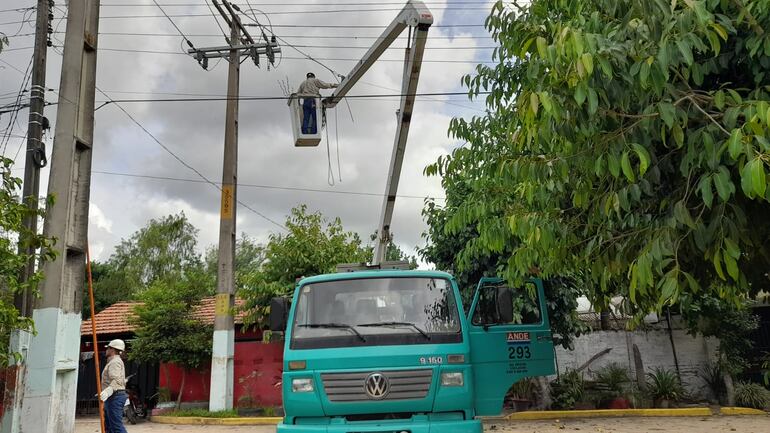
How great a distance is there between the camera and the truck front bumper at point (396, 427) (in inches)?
205

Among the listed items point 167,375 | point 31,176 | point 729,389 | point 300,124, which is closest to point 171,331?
point 167,375

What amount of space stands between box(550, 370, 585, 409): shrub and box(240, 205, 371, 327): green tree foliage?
223 inches

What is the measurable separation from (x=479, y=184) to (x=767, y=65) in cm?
311

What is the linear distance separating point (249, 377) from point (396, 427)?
1125 cm

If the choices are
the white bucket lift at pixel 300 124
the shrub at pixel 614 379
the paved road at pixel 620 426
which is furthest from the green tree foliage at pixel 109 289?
the shrub at pixel 614 379

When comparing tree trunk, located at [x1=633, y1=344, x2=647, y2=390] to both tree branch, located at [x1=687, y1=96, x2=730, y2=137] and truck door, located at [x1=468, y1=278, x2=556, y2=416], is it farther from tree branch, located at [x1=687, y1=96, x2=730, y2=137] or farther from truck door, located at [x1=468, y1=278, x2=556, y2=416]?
tree branch, located at [x1=687, y1=96, x2=730, y2=137]

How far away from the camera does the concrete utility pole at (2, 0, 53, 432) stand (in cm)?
695

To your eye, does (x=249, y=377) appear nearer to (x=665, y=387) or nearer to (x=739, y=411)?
(x=665, y=387)

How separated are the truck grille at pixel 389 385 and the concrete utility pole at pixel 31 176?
3630 mm

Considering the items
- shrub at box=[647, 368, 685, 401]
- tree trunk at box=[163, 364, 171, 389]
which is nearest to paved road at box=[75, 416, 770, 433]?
shrub at box=[647, 368, 685, 401]

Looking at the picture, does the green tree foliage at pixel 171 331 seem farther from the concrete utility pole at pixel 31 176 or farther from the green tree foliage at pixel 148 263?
the green tree foliage at pixel 148 263

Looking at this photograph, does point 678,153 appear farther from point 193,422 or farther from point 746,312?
A: point 193,422

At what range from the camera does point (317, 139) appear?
10.7 m

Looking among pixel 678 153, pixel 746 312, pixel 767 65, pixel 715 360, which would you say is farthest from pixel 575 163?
pixel 715 360
